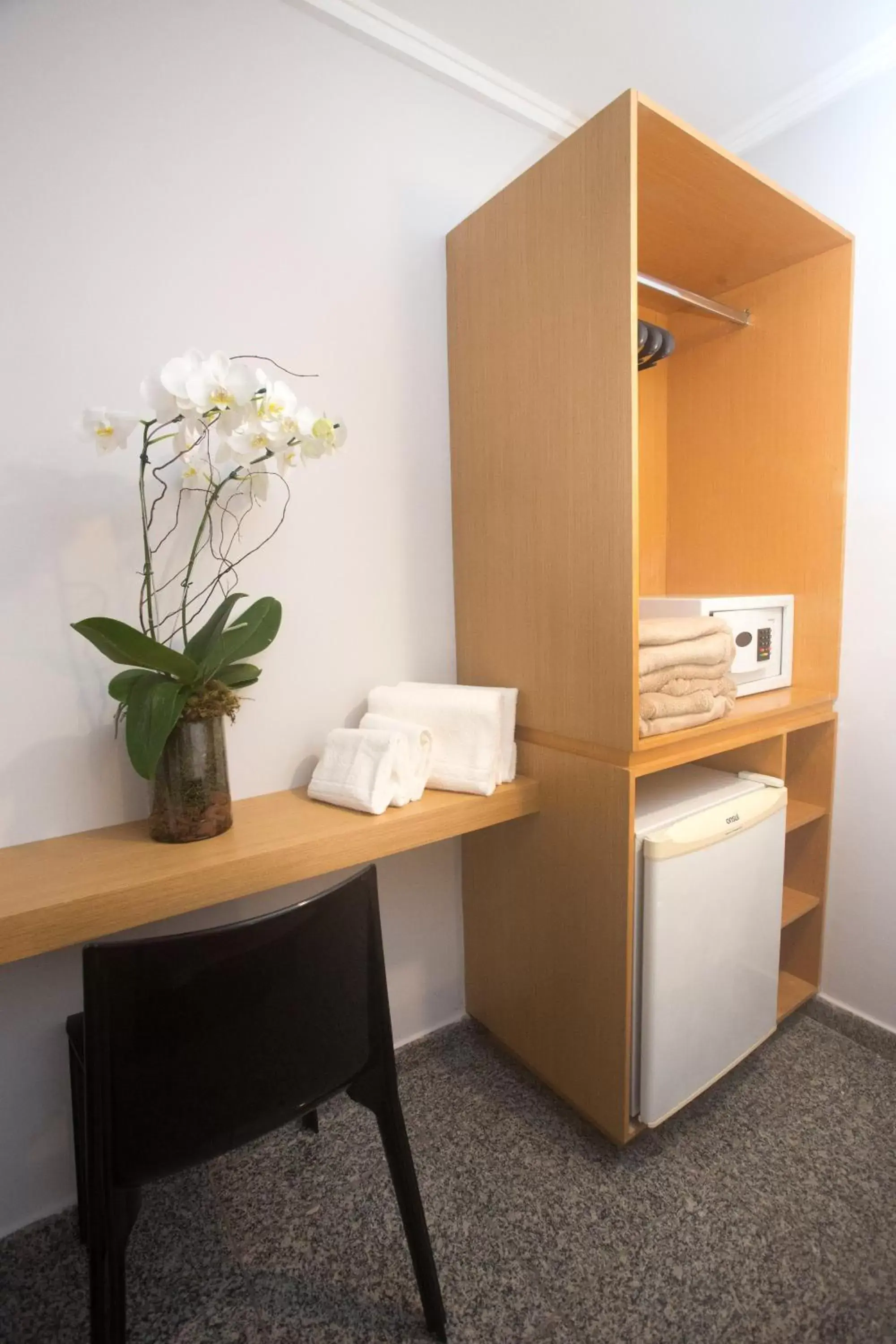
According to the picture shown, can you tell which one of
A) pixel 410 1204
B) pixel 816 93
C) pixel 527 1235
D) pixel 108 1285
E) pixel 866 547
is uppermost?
pixel 816 93

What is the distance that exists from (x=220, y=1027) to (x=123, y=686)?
54 cm

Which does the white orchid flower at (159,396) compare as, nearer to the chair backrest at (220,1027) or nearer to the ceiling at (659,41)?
the chair backrest at (220,1027)

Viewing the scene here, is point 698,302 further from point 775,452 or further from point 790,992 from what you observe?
point 790,992

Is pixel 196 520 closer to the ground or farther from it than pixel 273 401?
closer to the ground

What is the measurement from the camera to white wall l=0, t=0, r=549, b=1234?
1114 mm

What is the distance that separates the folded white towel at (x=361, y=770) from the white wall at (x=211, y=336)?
145 mm

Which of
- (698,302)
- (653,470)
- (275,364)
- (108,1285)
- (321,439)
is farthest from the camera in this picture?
(653,470)

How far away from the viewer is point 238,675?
117cm

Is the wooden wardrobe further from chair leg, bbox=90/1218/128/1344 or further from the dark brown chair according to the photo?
chair leg, bbox=90/1218/128/1344

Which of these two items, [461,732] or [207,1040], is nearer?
[207,1040]

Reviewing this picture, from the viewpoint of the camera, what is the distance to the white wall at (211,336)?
1.11 meters

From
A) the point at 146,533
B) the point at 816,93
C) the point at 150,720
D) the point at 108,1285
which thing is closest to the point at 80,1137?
the point at 108,1285

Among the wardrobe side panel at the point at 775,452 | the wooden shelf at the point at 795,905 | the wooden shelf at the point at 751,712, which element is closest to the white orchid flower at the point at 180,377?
the wooden shelf at the point at 751,712

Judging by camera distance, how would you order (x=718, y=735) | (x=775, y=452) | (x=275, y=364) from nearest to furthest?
1. (x=275, y=364)
2. (x=718, y=735)
3. (x=775, y=452)
